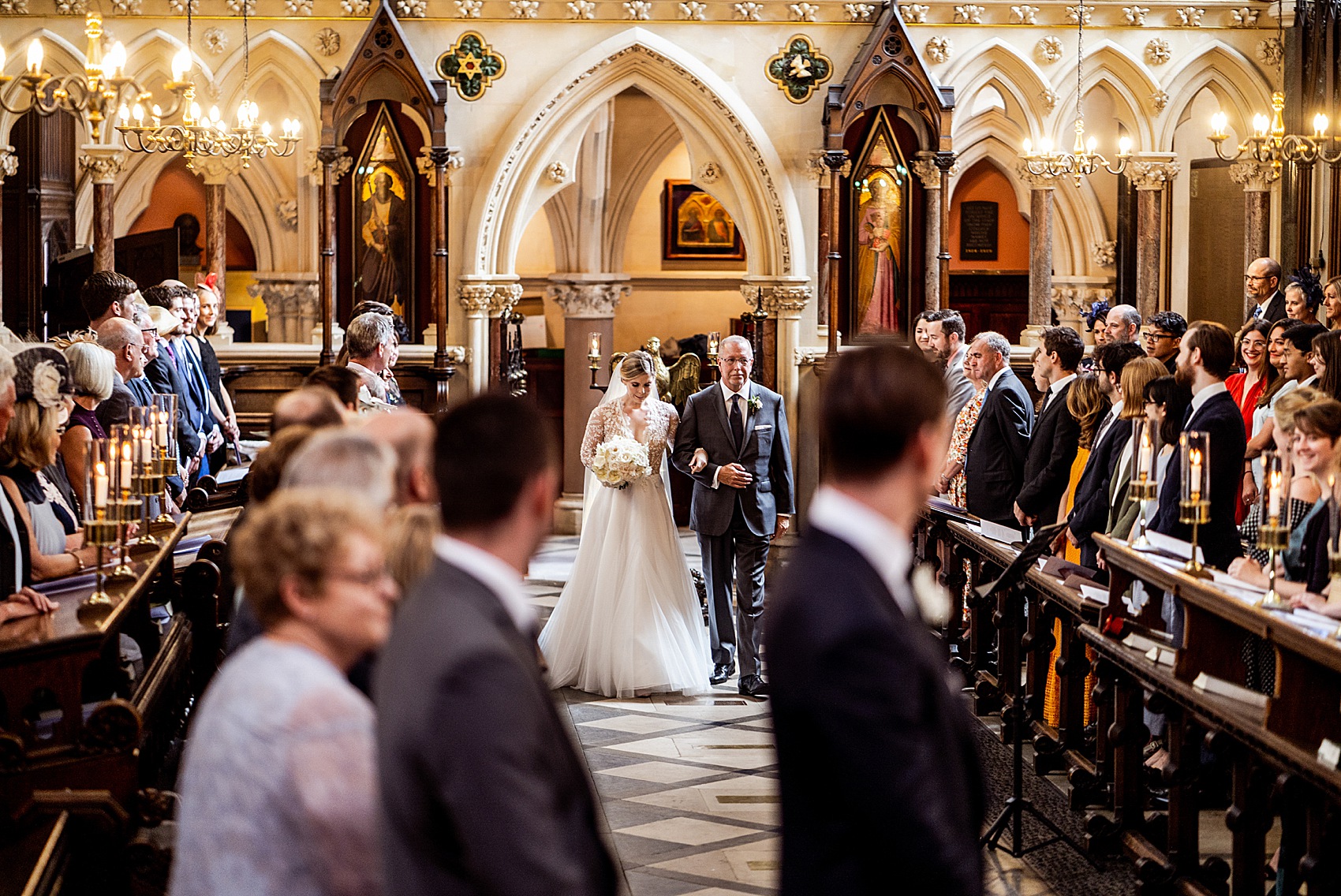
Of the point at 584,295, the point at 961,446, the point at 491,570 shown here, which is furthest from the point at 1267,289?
the point at 491,570

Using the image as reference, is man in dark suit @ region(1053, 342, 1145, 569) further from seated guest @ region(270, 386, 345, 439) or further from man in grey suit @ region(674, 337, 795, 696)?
seated guest @ region(270, 386, 345, 439)

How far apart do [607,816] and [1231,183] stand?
33.9ft

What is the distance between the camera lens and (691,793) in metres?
5.44

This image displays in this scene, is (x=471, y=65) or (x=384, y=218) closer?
(x=471, y=65)

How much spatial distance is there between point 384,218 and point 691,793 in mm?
6298

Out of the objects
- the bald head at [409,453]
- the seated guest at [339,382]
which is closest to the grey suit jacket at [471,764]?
the bald head at [409,453]

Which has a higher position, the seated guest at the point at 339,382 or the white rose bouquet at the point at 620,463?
the seated guest at the point at 339,382

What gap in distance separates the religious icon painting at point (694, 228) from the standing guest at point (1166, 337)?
9254mm

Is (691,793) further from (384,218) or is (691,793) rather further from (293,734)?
(384,218)

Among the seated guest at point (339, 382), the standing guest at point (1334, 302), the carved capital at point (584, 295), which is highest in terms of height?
the carved capital at point (584, 295)

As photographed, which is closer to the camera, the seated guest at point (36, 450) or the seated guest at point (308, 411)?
the seated guest at point (308, 411)

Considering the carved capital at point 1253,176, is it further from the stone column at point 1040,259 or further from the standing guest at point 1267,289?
the standing guest at point 1267,289

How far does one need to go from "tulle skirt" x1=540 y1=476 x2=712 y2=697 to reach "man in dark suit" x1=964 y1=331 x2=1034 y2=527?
54.8 inches

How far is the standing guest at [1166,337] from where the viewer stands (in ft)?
22.1
